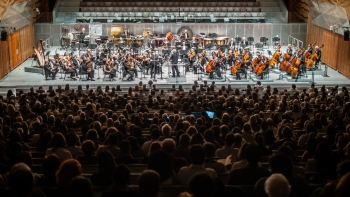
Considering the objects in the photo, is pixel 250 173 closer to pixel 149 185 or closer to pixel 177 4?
pixel 149 185

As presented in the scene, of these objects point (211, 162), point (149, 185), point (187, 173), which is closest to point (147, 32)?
point (211, 162)

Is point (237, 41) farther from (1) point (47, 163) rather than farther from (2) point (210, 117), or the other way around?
(1) point (47, 163)

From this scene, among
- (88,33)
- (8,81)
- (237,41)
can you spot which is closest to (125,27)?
(88,33)

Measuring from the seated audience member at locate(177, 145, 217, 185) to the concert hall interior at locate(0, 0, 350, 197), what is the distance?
0.03 metres

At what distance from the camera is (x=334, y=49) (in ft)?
88.6

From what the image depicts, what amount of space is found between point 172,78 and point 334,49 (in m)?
9.54

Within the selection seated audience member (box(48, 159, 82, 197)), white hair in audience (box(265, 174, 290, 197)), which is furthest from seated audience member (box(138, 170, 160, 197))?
seated audience member (box(48, 159, 82, 197))

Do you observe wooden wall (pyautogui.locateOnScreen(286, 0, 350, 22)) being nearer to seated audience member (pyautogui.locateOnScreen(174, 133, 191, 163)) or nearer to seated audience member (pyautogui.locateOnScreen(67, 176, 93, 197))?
seated audience member (pyautogui.locateOnScreen(174, 133, 191, 163))

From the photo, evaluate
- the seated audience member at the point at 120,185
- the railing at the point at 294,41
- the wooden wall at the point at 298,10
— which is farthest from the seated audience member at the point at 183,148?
the wooden wall at the point at 298,10

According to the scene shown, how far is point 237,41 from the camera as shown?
29.1 m

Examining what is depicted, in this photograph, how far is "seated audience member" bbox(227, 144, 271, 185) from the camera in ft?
20.8

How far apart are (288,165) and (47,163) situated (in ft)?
10.0

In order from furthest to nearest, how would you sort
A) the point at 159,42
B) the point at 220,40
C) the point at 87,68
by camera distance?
the point at 220,40, the point at 159,42, the point at 87,68

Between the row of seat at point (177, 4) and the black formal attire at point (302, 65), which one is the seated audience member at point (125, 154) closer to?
the black formal attire at point (302, 65)
